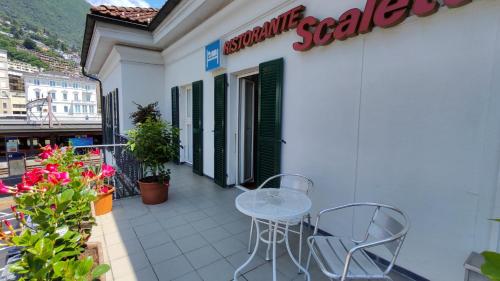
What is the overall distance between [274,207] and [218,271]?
0.83 metres

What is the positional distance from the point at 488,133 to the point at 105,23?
6.52 metres

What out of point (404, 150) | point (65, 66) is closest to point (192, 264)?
point (404, 150)

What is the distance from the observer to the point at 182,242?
101 inches

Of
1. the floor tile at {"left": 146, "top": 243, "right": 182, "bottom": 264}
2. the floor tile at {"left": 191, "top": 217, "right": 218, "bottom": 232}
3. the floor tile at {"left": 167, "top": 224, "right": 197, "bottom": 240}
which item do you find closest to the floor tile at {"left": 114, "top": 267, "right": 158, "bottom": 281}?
the floor tile at {"left": 146, "top": 243, "right": 182, "bottom": 264}

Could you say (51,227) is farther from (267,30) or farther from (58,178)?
(267,30)

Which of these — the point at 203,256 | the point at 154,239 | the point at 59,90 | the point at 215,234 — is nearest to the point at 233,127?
the point at 215,234

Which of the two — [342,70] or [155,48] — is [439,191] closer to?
A: [342,70]

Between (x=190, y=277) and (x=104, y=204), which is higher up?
(x=104, y=204)

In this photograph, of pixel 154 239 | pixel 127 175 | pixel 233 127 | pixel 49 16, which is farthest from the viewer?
pixel 49 16

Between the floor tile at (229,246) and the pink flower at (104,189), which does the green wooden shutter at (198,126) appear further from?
the floor tile at (229,246)

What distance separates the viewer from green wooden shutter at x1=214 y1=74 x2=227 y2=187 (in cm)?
418

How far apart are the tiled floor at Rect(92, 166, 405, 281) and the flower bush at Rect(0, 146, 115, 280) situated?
774 mm

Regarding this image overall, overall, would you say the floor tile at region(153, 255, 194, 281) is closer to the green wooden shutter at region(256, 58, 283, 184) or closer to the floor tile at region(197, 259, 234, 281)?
the floor tile at region(197, 259, 234, 281)

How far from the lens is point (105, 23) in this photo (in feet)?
16.9
